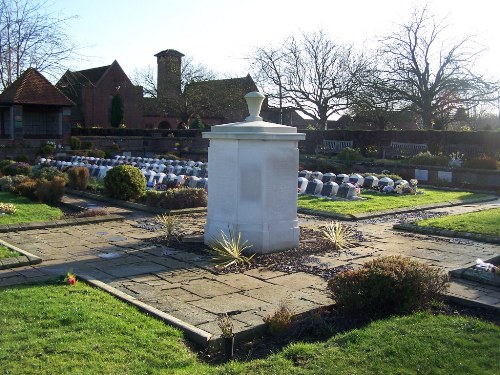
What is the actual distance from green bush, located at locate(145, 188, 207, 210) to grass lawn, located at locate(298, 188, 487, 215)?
8.51ft

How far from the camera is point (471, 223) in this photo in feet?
36.0

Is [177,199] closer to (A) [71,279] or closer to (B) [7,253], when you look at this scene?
(B) [7,253]

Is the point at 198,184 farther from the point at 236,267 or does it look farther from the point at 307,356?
the point at 307,356

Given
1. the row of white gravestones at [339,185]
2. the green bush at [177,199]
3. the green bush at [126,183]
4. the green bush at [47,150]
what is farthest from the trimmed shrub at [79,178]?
the green bush at [47,150]

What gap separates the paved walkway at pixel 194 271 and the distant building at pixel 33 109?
76.1ft

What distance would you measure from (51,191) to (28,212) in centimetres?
206

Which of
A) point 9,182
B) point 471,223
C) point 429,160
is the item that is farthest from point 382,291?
point 429,160

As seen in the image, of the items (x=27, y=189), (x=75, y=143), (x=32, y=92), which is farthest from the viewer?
(x=75, y=143)

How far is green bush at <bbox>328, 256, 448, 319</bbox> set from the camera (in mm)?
5332

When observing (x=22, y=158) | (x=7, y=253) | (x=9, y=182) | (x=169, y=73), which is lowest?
(x=7, y=253)

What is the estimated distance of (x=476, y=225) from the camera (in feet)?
35.3

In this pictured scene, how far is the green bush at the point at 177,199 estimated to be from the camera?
12969mm

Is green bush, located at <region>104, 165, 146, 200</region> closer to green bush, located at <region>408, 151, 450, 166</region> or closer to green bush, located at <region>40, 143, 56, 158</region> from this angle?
green bush, located at <region>408, 151, 450, 166</region>

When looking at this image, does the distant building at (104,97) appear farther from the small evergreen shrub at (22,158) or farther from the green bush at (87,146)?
the small evergreen shrub at (22,158)
